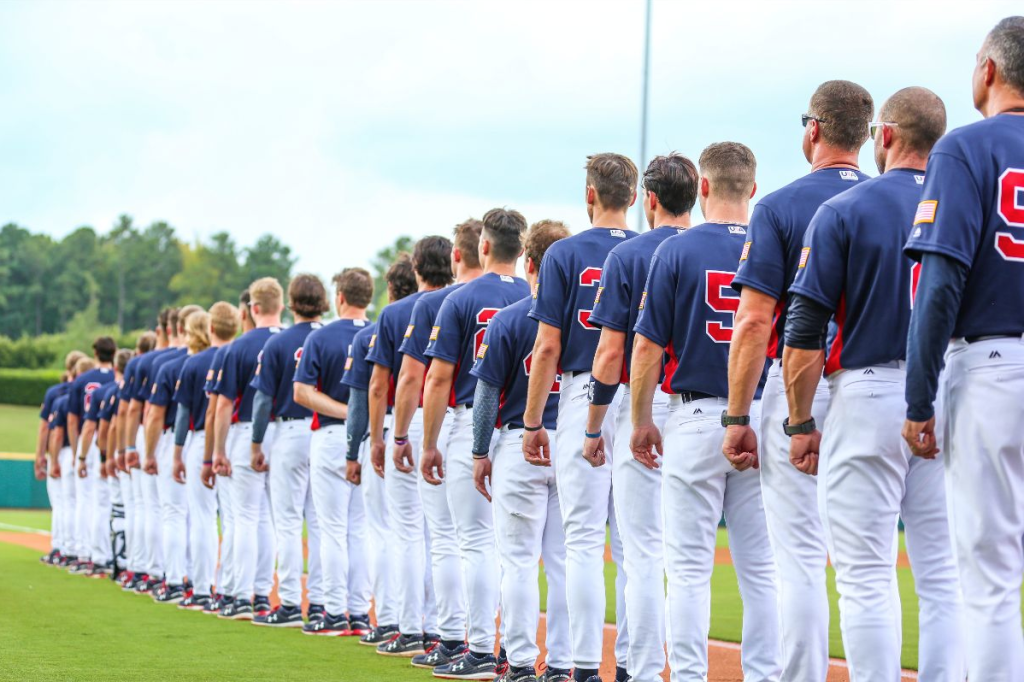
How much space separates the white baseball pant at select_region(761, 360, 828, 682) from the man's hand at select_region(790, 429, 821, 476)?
0.44 ft

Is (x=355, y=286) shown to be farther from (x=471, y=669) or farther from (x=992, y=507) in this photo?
(x=992, y=507)

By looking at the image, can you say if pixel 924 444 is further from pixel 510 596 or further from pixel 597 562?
pixel 510 596

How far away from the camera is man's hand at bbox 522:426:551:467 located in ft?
19.8

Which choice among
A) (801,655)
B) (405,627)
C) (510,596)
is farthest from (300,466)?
(801,655)

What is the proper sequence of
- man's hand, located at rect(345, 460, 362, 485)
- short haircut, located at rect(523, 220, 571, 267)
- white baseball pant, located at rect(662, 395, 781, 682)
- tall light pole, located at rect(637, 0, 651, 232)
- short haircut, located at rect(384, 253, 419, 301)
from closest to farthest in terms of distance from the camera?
white baseball pant, located at rect(662, 395, 781, 682) → short haircut, located at rect(523, 220, 571, 267) → man's hand, located at rect(345, 460, 362, 485) → short haircut, located at rect(384, 253, 419, 301) → tall light pole, located at rect(637, 0, 651, 232)

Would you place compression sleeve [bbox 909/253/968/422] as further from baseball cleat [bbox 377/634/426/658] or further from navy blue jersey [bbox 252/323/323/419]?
navy blue jersey [bbox 252/323/323/419]

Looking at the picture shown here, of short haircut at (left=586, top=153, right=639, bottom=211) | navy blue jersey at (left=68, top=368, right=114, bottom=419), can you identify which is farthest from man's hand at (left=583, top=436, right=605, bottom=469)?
navy blue jersey at (left=68, top=368, right=114, bottom=419)

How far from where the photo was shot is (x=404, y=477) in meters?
7.95

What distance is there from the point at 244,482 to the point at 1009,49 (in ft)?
23.4

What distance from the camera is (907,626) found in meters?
10.3

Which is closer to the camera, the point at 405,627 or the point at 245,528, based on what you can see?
the point at 405,627

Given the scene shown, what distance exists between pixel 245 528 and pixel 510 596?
3905mm

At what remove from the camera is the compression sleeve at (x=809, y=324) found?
418 centimetres

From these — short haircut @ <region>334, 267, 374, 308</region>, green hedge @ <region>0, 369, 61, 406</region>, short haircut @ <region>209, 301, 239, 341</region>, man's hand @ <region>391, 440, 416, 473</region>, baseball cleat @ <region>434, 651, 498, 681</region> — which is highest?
short haircut @ <region>334, 267, 374, 308</region>
